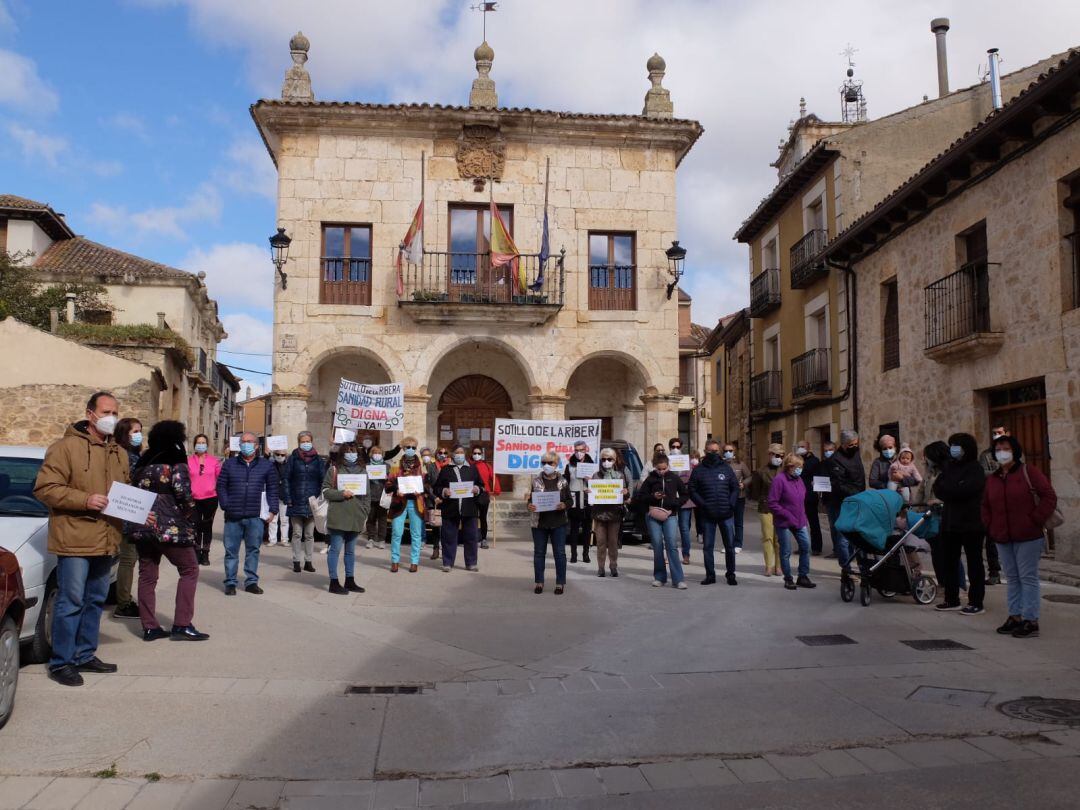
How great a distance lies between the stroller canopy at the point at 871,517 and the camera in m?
8.62

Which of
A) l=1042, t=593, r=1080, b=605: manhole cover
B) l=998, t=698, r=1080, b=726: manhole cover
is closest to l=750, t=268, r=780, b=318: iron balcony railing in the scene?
l=1042, t=593, r=1080, b=605: manhole cover

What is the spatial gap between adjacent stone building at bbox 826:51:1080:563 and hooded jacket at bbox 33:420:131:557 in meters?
11.2

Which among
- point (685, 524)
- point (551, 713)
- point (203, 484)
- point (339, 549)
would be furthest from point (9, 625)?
point (685, 524)

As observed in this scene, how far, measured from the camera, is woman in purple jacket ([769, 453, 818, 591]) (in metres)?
10.0

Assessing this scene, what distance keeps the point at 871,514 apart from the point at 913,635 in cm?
145

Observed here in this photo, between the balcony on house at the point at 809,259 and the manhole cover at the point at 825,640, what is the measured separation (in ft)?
44.9

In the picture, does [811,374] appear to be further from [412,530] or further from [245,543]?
[245,543]

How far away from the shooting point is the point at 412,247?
1870 cm

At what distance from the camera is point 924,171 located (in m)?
14.4

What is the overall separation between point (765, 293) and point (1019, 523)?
18.0 meters

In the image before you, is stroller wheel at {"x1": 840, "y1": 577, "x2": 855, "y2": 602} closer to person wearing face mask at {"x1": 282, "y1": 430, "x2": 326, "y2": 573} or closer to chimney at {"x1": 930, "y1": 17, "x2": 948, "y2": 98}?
person wearing face mask at {"x1": 282, "y1": 430, "x2": 326, "y2": 573}

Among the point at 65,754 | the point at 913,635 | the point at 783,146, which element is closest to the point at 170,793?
the point at 65,754

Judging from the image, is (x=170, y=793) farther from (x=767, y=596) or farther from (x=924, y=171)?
(x=924, y=171)

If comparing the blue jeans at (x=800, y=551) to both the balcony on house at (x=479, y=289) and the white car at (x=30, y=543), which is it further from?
the balcony on house at (x=479, y=289)
